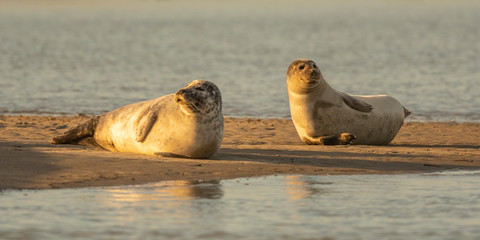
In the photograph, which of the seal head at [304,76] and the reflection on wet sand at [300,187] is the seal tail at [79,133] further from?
the reflection on wet sand at [300,187]

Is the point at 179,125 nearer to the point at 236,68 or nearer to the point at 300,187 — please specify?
the point at 300,187

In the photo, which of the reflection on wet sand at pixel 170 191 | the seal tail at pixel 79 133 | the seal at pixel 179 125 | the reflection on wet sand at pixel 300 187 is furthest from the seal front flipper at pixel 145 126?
the reflection on wet sand at pixel 300 187

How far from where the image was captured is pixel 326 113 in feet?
42.8

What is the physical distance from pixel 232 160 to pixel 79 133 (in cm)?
223

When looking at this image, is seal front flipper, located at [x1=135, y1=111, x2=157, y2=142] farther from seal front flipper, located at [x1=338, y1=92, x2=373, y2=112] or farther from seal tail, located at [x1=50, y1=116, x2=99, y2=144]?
seal front flipper, located at [x1=338, y1=92, x2=373, y2=112]

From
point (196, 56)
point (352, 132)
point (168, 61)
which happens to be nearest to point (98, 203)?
point (352, 132)

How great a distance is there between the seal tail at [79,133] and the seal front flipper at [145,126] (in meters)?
1.11

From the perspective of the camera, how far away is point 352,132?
42.8 ft

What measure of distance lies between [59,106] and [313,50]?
79.1 ft

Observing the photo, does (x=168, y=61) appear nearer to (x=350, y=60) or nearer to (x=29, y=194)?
(x=350, y=60)

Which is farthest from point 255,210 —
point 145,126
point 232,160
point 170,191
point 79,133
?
point 79,133

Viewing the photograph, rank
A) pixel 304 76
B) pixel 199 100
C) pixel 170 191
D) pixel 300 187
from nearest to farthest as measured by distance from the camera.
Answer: pixel 170 191 < pixel 300 187 < pixel 199 100 < pixel 304 76

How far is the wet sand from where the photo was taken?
992 cm

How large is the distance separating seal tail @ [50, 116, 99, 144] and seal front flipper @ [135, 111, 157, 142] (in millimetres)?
1111
